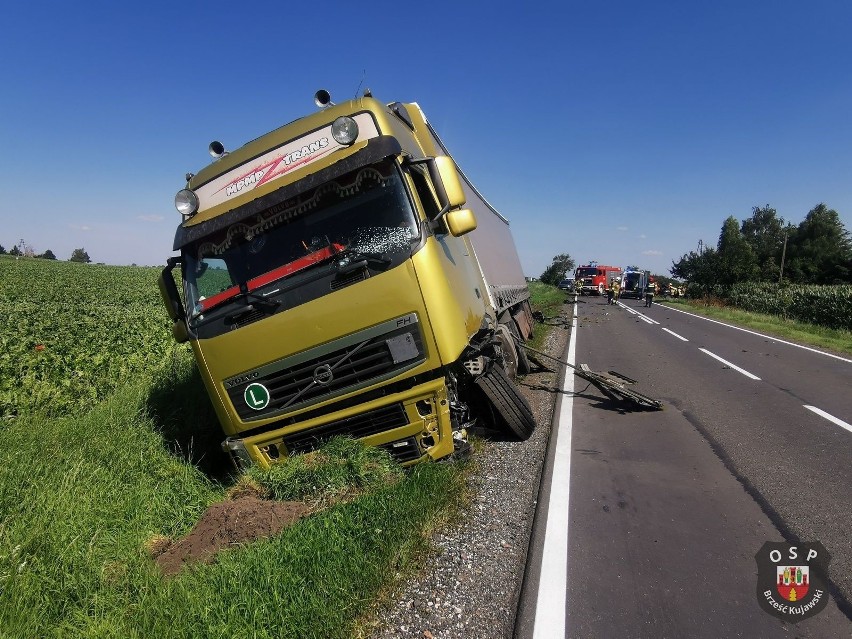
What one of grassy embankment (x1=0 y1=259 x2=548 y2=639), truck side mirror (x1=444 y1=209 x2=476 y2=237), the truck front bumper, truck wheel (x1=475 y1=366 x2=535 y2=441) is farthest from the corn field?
grassy embankment (x1=0 y1=259 x2=548 y2=639)

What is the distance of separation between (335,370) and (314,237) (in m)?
1.12

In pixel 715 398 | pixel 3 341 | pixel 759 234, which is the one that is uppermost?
pixel 759 234

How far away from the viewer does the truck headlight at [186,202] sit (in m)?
4.55

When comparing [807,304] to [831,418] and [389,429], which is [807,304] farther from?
[389,429]

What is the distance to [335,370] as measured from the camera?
13.2 ft

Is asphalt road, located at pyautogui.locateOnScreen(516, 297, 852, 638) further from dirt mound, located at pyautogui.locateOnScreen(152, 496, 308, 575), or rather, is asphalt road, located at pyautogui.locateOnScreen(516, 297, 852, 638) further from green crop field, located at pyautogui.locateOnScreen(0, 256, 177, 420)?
green crop field, located at pyautogui.locateOnScreen(0, 256, 177, 420)

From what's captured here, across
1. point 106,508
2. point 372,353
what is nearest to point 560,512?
point 372,353

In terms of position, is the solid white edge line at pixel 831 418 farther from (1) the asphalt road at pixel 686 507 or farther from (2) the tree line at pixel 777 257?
(2) the tree line at pixel 777 257

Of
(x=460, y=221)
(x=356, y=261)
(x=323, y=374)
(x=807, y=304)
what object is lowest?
(x=807, y=304)

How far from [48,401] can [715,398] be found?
897cm

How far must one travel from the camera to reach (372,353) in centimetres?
399

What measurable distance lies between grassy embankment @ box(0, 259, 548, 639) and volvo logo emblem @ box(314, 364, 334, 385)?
0.62 metres

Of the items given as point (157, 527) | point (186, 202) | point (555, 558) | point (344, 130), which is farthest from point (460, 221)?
point (157, 527)

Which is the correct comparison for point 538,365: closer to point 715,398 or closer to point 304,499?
point 715,398
